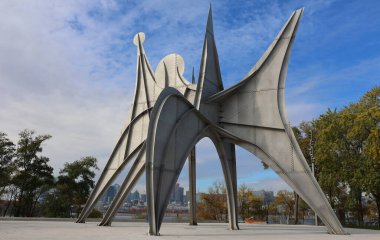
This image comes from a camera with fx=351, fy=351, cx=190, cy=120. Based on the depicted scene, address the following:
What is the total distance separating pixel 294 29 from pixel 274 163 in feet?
21.4

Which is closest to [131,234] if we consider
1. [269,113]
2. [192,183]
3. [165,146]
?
[165,146]

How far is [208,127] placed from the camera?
56.2ft

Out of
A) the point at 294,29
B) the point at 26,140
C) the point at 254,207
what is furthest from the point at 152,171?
the point at 254,207

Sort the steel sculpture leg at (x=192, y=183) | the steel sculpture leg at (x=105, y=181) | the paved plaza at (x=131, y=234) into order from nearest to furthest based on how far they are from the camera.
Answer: the paved plaza at (x=131, y=234)
the steel sculpture leg at (x=105, y=181)
the steel sculpture leg at (x=192, y=183)

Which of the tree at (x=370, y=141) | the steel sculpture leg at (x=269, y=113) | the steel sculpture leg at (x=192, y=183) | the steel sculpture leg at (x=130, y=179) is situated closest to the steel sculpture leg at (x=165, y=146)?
the steel sculpture leg at (x=269, y=113)

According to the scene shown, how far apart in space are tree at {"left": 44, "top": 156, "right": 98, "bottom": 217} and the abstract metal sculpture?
18.5 meters

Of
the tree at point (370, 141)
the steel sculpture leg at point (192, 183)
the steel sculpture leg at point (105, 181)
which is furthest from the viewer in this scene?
the tree at point (370, 141)

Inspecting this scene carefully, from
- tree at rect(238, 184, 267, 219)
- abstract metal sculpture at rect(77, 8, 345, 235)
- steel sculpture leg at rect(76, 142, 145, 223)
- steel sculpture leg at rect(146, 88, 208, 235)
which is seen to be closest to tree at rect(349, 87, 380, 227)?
abstract metal sculpture at rect(77, 8, 345, 235)

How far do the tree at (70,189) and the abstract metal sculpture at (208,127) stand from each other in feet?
60.7

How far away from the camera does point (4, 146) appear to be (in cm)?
3247

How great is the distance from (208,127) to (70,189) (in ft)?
85.1

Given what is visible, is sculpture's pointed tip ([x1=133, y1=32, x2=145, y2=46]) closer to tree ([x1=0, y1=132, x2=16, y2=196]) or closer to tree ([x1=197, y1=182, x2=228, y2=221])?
tree ([x1=0, y1=132, x2=16, y2=196])

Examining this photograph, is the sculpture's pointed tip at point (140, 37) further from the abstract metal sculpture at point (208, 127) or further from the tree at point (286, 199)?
the tree at point (286, 199)

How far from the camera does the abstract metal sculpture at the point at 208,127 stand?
13836mm
